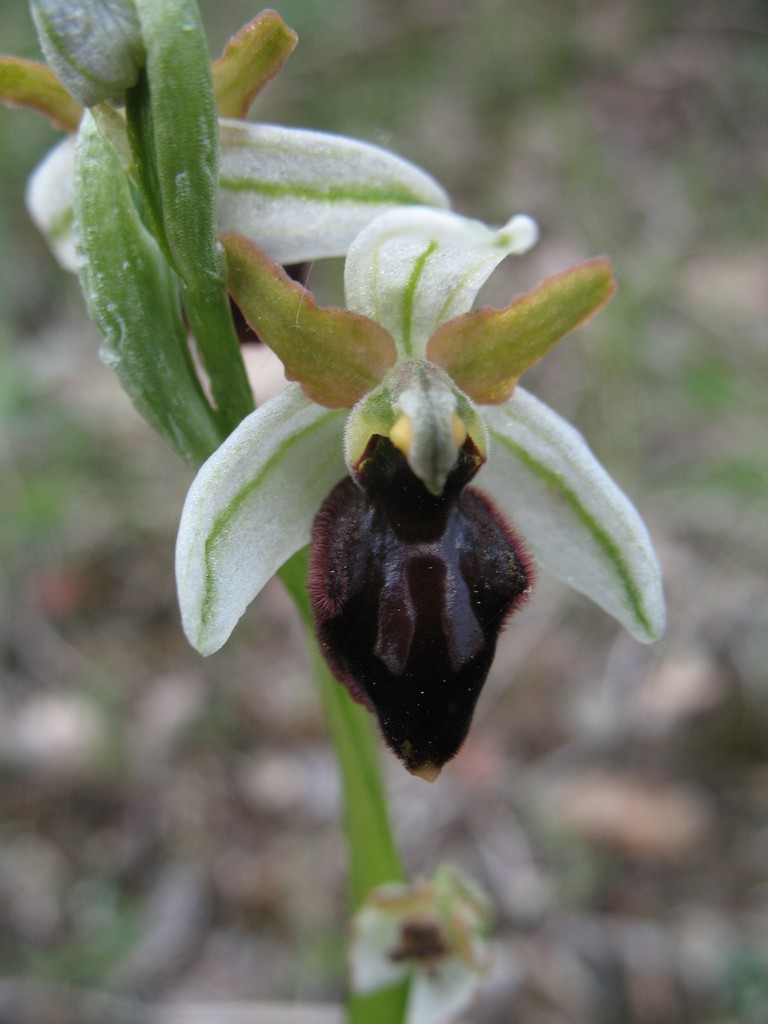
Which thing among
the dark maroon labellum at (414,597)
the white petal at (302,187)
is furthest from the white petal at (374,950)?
the white petal at (302,187)

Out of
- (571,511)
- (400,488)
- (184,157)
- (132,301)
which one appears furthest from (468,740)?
(184,157)

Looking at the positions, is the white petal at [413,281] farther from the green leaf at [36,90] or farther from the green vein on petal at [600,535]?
the green leaf at [36,90]

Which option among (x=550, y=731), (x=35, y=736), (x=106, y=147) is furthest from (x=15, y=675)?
(x=106, y=147)

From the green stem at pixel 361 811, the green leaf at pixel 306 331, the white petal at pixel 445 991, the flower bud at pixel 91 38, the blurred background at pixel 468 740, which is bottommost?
the blurred background at pixel 468 740

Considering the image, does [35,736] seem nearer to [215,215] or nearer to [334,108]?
[215,215]

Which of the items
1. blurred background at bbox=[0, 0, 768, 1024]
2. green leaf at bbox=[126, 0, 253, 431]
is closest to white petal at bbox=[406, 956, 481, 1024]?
blurred background at bbox=[0, 0, 768, 1024]

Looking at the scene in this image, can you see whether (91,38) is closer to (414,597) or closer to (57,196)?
(57,196)

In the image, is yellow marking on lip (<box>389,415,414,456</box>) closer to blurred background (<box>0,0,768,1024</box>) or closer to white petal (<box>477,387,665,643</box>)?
white petal (<box>477,387,665,643</box>)
